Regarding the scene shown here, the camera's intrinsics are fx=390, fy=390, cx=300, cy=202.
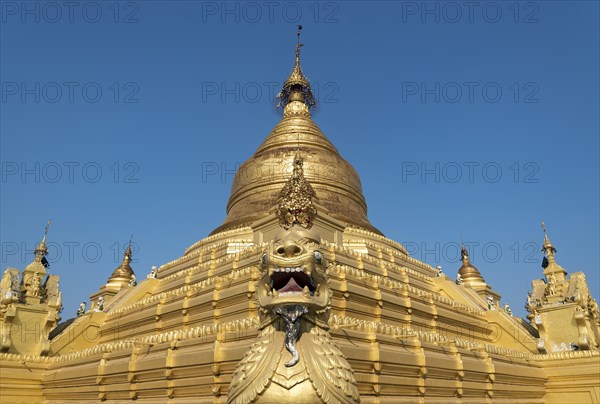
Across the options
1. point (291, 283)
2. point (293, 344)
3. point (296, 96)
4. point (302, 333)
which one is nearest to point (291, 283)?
point (291, 283)

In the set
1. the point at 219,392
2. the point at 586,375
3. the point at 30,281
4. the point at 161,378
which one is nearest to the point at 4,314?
the point at 30,281

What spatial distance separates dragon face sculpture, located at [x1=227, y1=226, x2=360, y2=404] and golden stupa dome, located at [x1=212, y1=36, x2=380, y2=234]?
17.1 m

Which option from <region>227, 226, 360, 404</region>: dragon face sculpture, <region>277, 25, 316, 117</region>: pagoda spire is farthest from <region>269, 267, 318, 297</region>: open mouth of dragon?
<region>277, 25, 316, 117</region>: pagoda spire

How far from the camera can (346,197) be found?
83.7 feet

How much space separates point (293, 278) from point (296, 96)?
28573mm

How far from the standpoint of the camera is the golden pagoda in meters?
5.40

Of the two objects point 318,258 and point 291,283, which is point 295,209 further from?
point 291,283

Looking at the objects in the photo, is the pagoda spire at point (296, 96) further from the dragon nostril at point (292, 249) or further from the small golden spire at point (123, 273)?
the dragon nostril at point (292, 249)

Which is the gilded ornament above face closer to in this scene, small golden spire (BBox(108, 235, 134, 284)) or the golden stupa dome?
the golden stupa dome

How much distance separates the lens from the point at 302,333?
17.9 feet

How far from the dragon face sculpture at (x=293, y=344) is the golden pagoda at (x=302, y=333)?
0.06 ft

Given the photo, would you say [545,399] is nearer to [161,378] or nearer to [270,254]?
[161,378]

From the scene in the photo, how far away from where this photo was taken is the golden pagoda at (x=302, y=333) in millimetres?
5398

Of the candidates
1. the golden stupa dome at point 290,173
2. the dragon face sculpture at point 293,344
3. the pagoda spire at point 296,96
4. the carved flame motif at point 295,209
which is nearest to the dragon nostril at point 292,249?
the dragon face sculpture at point 293,344
